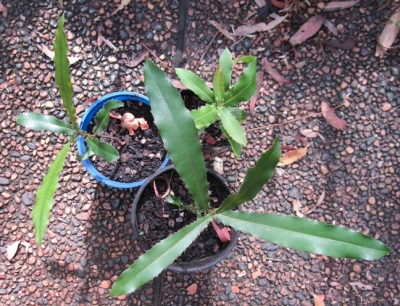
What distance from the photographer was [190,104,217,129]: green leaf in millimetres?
1073

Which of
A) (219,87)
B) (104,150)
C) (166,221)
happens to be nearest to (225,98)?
(219,87)

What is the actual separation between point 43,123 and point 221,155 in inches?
23.6

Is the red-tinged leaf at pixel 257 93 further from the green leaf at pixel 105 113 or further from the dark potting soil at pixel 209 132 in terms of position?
the green leaf at pixel 105 113

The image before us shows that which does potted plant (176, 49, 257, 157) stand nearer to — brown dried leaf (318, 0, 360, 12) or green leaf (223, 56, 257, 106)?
green leaf (223, 56, 257, 106)

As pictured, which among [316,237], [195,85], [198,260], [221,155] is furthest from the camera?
[221,155]

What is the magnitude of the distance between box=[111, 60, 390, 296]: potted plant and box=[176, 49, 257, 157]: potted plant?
13 centimetres

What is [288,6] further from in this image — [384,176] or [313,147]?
[384,176]

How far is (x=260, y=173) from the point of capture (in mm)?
896

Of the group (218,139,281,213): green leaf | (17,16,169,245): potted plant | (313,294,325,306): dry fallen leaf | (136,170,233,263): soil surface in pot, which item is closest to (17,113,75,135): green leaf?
(17,16,169,245): potted plant

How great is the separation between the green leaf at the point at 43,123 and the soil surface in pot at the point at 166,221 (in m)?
0.34

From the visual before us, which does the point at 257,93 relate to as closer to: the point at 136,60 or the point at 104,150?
the point at 136,60

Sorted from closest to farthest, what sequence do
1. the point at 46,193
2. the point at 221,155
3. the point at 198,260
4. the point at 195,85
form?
the point at 46,193, the point at 195,85, the point at 198,260, the point at 221,155

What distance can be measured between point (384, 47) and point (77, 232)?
3.97 feet

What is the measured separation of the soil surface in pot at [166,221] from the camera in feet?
4.32
